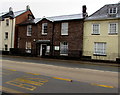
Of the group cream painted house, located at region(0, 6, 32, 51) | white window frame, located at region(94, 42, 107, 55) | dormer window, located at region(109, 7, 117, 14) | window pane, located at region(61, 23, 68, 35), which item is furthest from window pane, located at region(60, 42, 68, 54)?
cream painted house, located at region(0, 6, 32, 51)

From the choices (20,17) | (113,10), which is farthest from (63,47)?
(20,17)

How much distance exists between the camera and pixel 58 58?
18375mm

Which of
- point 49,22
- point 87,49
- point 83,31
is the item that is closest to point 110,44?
point 87,49

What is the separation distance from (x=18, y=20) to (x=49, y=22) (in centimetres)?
981

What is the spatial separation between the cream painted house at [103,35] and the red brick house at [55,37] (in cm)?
130

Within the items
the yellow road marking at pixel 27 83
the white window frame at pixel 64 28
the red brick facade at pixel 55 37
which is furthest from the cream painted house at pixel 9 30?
the yellow road marking at pixel 27 83

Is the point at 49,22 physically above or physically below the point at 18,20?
below

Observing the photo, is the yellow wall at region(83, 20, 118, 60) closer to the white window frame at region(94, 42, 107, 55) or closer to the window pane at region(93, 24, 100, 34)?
the white window frame at region(94, 42, 107, 55)

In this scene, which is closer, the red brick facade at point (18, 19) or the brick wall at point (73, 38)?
the brick wall at point (73, 38)

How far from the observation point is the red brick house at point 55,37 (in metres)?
19.1

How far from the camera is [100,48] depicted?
17.7 metres

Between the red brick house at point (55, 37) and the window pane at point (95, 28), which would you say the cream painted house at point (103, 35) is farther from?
the red brick house at point (55, 37)

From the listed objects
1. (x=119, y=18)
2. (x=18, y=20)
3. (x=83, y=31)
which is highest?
(x=18, y=20)

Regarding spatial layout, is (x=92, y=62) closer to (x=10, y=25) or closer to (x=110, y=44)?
(x=110, y=44)
